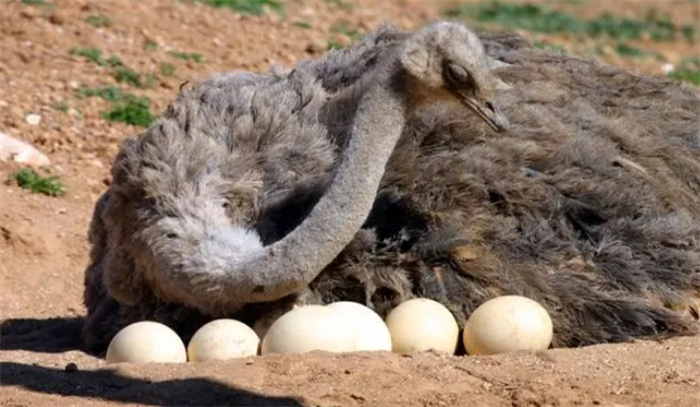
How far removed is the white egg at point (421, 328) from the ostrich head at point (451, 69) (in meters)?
0.73

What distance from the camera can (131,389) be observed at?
5648mm

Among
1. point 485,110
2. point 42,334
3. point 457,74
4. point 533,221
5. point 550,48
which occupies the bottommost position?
point 42,334

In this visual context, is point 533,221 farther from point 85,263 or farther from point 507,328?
point 85,263

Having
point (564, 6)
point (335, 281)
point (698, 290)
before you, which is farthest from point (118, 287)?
point (564, 6)

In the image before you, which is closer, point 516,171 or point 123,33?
point 516,171

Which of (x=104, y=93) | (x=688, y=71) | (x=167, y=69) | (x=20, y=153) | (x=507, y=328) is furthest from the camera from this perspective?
(x=688, y=71)

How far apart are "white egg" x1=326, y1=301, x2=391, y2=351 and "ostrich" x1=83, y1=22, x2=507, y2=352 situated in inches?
6.9

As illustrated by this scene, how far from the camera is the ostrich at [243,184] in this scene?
5.97 metres

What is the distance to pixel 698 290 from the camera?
6.64 meters

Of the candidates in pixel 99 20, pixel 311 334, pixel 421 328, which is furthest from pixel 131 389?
pixel 99 20

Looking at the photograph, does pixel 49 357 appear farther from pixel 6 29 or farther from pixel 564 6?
pixel 564 6

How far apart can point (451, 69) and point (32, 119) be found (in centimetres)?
449

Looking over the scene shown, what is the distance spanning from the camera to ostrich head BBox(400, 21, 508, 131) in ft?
19.4

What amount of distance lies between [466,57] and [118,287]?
5.64 ft
